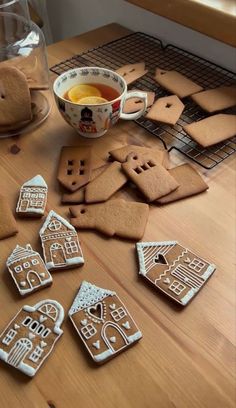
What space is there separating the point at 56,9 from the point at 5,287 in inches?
41.9

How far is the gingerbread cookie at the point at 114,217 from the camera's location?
561 millimetres

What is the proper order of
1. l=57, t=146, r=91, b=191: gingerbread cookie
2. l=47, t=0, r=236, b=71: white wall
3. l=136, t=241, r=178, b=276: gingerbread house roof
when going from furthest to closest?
l=47, t=0, r=236, b=71: white wall
l=57, t=146, r=91, b=191: gingerbread cookie
l=136, t=241, r=178, b=276: gingerbread house roof

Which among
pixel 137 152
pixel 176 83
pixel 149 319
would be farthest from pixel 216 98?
pixel 149 319

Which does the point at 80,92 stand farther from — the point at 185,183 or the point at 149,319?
the point at 149,319

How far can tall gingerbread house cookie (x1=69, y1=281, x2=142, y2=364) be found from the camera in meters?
0.45

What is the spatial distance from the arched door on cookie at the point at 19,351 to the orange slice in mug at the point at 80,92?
1.29ft

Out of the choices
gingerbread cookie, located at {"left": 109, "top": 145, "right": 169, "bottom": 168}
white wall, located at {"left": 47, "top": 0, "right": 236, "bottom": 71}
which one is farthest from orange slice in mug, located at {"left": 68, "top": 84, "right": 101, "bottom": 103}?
white wall, located at {"left": 47, "top": 0, "right": 236, "bottom": 71}

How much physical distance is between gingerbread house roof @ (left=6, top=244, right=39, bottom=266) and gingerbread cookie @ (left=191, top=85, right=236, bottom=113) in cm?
40

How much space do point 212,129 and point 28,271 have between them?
378 mm

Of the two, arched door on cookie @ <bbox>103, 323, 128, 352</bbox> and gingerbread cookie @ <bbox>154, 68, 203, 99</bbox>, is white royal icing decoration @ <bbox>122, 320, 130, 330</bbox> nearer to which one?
arched door on cookie @ <bbox>103, 323, 128, 352</bbox>

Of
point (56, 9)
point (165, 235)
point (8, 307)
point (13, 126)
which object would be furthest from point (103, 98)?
point (56, 9)

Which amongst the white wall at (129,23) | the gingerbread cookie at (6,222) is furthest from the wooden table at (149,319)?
the white wall at (129,23)

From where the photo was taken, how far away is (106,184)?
620 mm

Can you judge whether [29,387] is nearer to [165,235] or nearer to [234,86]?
[165,235]
